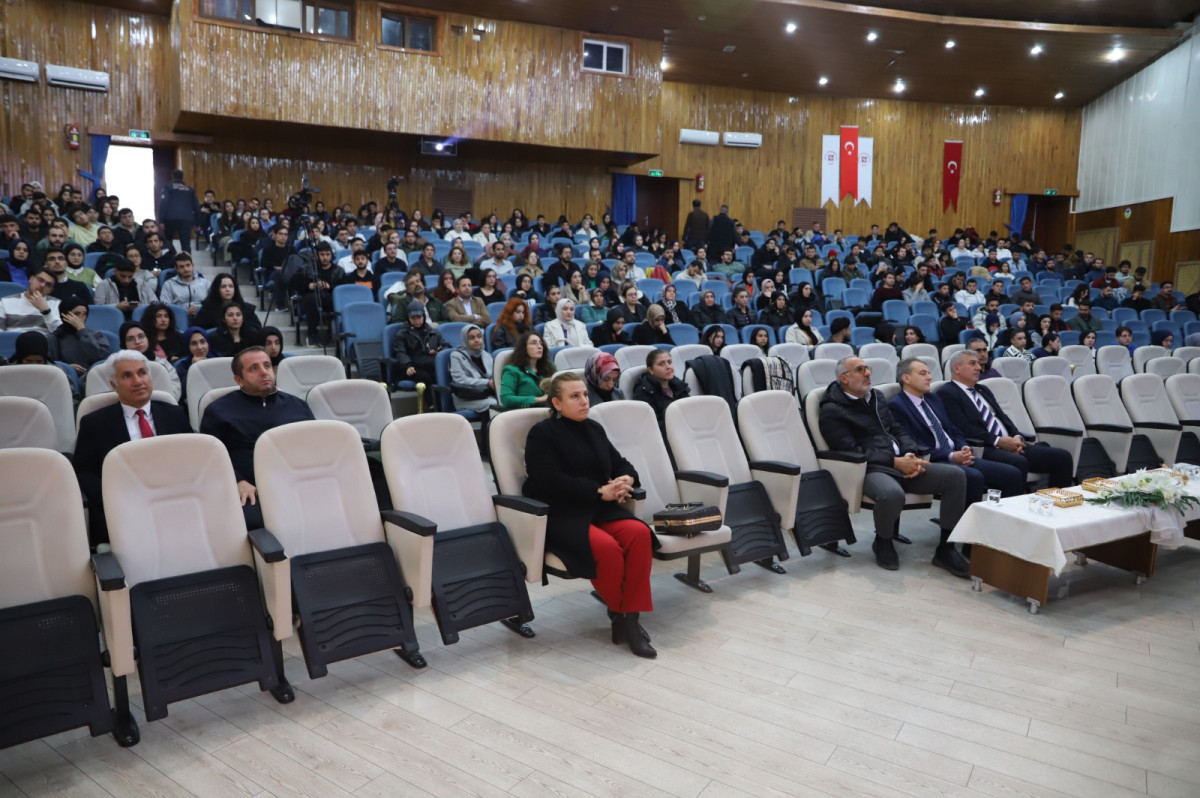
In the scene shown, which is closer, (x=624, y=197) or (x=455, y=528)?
(x=455, y=528)

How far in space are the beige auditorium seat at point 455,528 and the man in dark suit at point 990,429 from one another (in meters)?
2.72

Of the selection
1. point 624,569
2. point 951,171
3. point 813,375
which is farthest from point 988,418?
point 951,171

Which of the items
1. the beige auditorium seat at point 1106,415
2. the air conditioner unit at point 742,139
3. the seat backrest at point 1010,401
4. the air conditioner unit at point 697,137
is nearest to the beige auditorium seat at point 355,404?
the seat backrest at point 1010,401

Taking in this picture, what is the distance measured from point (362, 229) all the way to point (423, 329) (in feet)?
16.4

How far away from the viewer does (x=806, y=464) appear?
3930 mm

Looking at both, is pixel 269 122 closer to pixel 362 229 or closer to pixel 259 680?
pixel 362 229

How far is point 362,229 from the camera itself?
1035cm

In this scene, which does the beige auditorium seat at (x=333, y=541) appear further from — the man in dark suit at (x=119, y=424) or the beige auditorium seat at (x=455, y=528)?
the man in dark suit at (x=119, y=424)

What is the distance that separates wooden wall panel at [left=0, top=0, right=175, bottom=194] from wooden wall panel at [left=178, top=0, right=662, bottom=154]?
1158 mm

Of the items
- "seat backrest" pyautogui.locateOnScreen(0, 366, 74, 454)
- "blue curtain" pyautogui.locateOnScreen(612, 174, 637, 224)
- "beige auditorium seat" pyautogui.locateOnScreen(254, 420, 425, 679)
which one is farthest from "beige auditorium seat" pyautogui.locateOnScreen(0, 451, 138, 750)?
"blue curtain" pyautogui.locateOnScreen(612, 174, 637, 224)

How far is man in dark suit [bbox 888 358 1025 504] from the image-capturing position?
4008 mm

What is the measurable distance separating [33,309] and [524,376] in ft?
11.7

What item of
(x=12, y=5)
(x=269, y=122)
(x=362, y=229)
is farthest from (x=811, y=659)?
(x=12, y=5)

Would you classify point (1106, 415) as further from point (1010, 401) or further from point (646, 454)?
point (646, 454)
